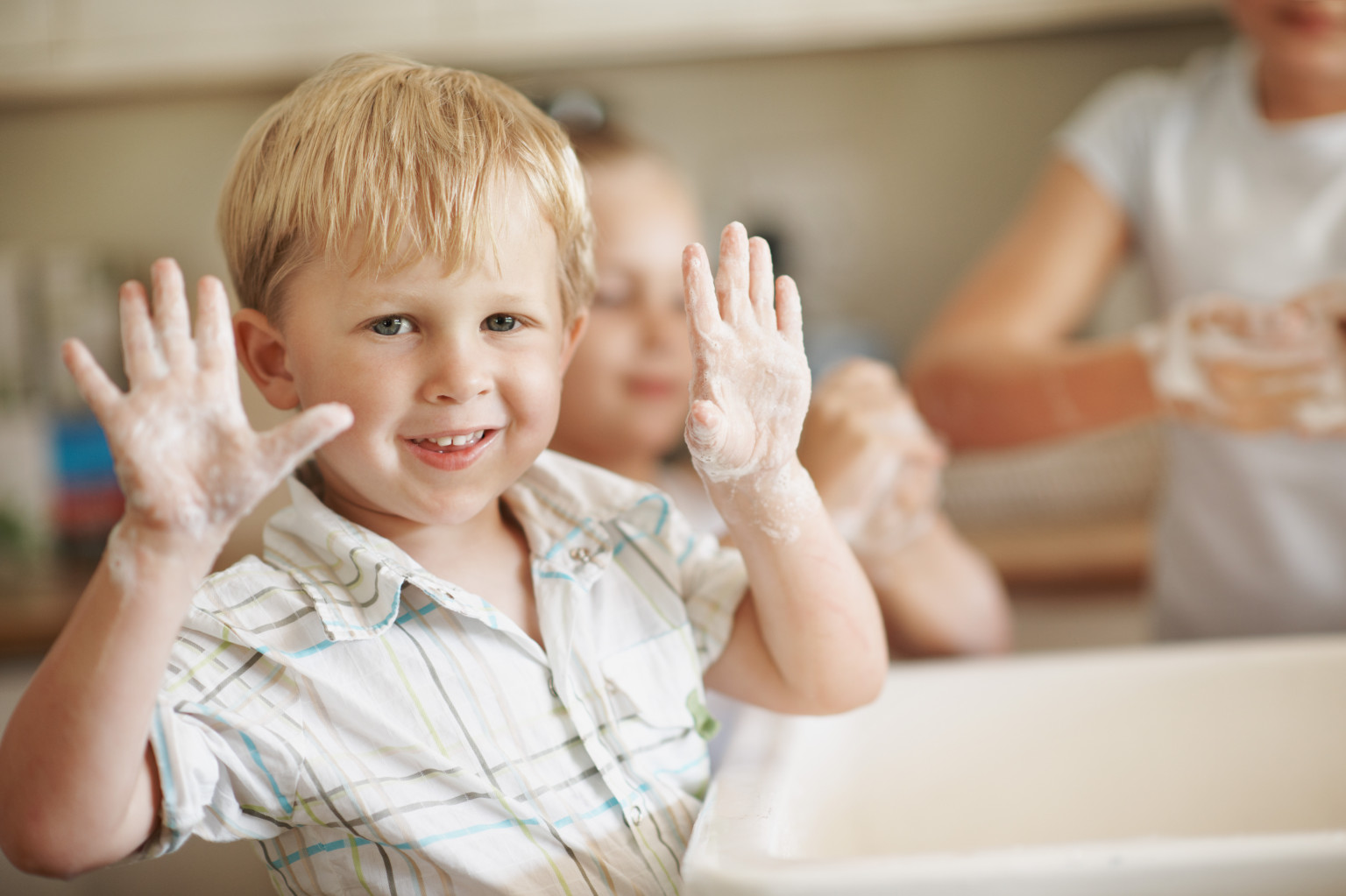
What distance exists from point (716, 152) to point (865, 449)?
1298mm

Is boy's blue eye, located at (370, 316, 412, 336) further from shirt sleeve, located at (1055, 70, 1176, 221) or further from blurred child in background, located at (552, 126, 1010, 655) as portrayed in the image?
shirt sleeve, located at (1055, 70, 1176, 221)

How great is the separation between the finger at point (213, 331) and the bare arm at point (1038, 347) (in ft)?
2.07

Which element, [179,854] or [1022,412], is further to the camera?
[1022,412]

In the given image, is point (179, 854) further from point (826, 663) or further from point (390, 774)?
point (826, 663)

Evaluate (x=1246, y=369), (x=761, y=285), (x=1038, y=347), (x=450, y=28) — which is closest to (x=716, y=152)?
(x=450, y=28)

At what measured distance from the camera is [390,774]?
0.39 m

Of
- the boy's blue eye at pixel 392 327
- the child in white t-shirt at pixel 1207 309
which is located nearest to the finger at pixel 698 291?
the boy's blue eye at pixel 392 327

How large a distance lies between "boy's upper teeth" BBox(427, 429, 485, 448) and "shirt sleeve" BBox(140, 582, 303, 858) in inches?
4.1

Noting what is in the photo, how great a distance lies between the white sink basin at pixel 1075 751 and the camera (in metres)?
0.59

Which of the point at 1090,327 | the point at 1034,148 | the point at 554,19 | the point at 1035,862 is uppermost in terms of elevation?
the point at 554,19

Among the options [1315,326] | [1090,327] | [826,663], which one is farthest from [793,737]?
[1090,327]

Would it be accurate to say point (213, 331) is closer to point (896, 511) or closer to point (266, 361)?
point (266, 361)

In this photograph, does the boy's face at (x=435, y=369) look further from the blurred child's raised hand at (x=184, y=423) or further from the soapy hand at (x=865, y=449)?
the soapy hand at (x=865, y=449)

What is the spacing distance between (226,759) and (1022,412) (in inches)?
25.1
